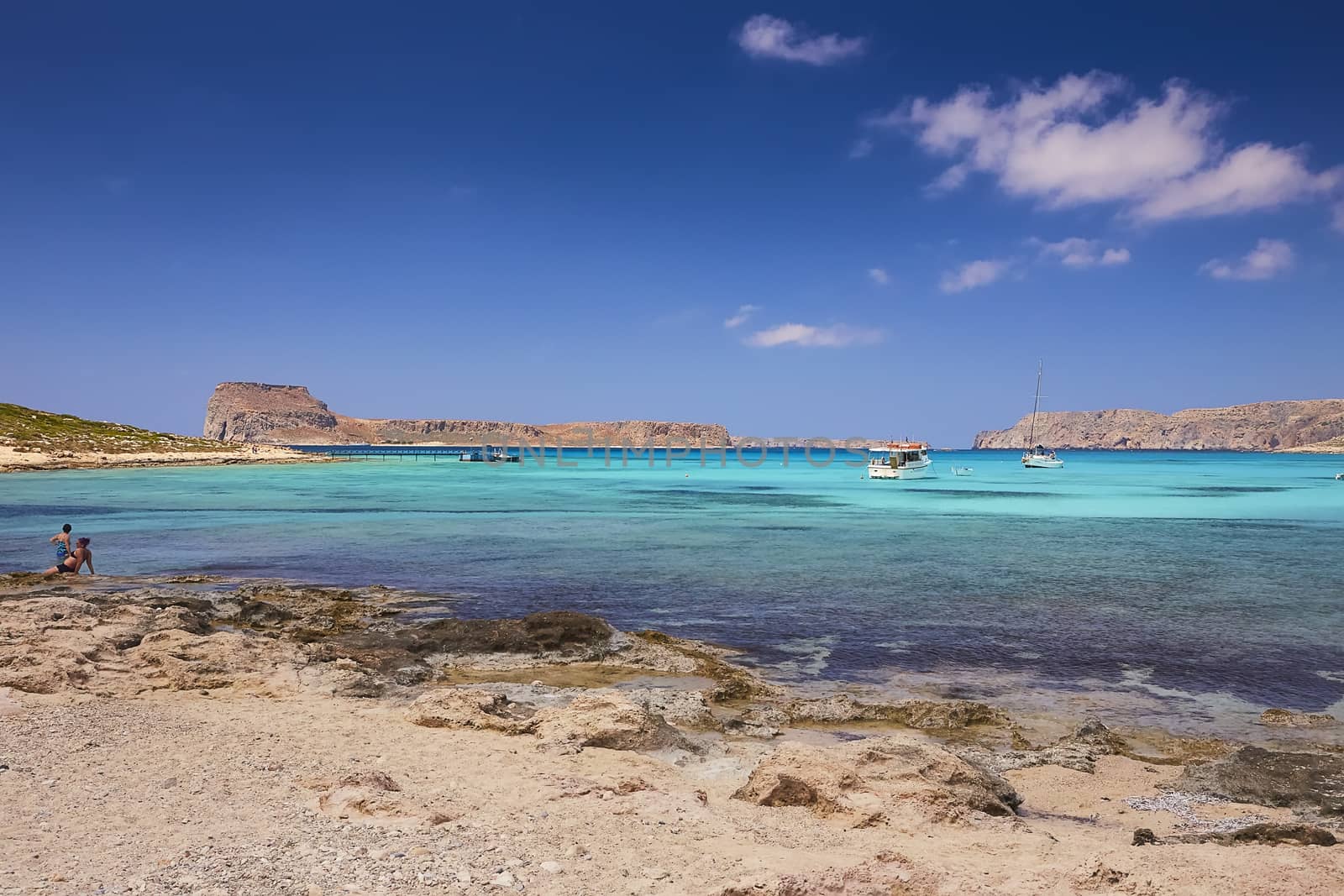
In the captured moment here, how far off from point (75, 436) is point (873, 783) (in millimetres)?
118630

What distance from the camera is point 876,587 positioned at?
2194 cm

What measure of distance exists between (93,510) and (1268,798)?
4917 cm

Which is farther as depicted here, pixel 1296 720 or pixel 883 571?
pixel 883 571

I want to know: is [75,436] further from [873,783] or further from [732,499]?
[873,783]

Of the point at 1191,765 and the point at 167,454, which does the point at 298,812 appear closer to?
the point at 1191,765

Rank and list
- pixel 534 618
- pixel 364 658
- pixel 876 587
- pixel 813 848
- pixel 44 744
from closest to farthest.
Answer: pixel 813 848 < pixel 44 744 < pixel 364 658 < pixel 534 618 < pixel 876 587

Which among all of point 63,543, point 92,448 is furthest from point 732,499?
point 92,448

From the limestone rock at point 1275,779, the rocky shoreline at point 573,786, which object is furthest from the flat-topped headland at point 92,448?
the limestone rock at point 1275,779

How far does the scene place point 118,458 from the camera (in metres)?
92.4

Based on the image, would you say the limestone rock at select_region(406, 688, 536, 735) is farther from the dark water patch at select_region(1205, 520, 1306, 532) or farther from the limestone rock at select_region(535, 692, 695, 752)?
the dark water patch at select_region(1205, 520, 1306, 532)

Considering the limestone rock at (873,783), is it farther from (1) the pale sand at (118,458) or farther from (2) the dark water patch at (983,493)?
(1) the pale sand at (118,458)

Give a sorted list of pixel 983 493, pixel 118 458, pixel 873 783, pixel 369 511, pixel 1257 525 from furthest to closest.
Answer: pixel 118 458 < pixel 983 493 < pixel 369 511 < pixel 1257 525 < pixel 873 783

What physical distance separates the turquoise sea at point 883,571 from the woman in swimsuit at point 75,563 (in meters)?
2.24

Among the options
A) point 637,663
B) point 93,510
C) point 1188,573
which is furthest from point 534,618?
point 93,510
